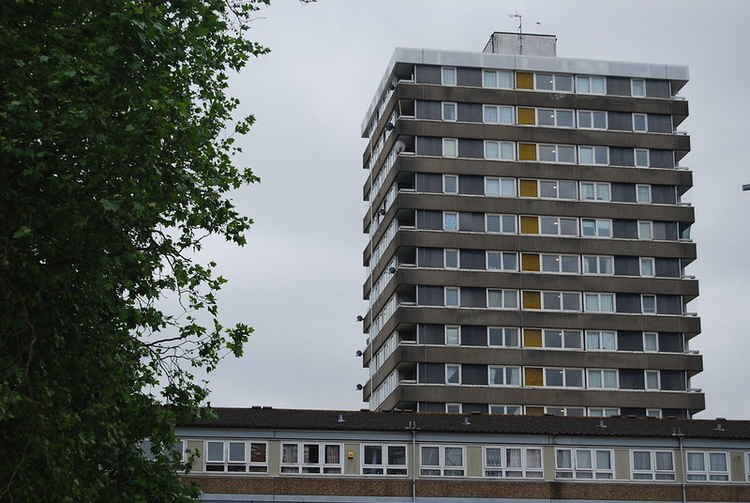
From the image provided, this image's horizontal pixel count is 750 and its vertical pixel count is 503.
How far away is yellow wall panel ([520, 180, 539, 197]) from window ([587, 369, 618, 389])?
1434 cm

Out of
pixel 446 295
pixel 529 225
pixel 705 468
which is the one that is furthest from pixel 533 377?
pixel 705 468

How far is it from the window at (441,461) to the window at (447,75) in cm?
4873

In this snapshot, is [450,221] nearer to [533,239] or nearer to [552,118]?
[533,239]

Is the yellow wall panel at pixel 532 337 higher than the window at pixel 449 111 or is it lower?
lower

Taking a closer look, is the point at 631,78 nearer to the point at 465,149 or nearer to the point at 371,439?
the point at 465,149

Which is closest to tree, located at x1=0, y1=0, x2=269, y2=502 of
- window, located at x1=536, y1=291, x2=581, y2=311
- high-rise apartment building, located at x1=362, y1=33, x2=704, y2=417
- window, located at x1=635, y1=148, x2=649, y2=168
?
high-rise apartment building, located at x1=362, y1=33, x2=704, y2=417

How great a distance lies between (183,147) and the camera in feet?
88.1

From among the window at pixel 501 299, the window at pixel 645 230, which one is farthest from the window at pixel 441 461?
the window at pixel 645 230

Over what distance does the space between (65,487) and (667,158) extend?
88.7 m

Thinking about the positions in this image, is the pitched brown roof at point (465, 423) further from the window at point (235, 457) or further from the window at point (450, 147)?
the window at point (450, 147)

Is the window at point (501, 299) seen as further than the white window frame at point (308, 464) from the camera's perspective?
Yes

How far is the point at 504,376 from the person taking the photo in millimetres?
98750

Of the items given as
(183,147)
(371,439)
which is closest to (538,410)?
(371,439)

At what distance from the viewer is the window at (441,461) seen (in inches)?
2424
